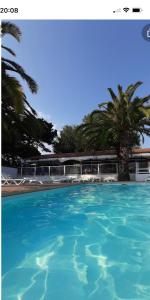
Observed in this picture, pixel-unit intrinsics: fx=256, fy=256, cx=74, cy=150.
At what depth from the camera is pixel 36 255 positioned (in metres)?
4.49

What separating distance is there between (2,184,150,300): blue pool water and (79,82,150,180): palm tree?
14.8 metres

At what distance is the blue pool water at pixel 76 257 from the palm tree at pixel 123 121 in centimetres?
1478

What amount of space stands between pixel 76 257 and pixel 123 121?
18424mm

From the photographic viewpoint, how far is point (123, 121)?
859 inches

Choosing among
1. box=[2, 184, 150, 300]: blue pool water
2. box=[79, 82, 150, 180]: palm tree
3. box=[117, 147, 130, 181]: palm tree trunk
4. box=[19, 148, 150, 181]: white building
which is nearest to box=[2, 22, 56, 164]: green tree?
box=[19, 148, 150, 181]: white building

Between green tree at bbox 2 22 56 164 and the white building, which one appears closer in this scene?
green tree at bbox 2 22 56 164

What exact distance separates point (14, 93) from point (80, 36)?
6.13m

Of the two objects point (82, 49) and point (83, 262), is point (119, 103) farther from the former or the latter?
point (83, 262)

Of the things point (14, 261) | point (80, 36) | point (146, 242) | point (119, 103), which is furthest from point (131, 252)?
point (119, 103)

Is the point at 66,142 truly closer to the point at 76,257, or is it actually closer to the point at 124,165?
the point at 124,165

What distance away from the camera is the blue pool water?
10.5 feet
